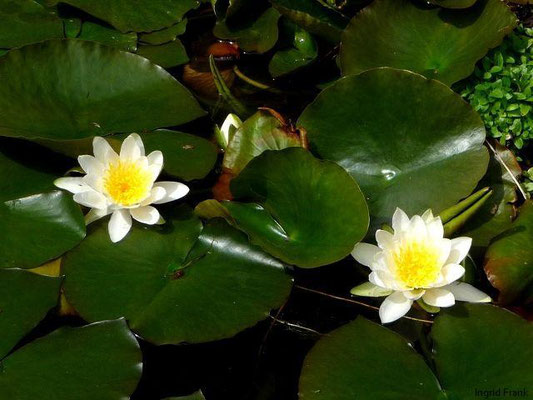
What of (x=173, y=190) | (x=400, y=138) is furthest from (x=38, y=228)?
(x=400, y=138)

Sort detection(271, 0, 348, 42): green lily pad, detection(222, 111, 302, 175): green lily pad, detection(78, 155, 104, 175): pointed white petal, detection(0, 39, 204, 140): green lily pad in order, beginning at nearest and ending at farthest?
detection(78, 155, 104, 175): pointed white petal → detection(222, 111, 302, 175): green lily pad → detection(0, 39, 204, 140): green lily pad → detection(271, 0, 348, 42): green lily pad

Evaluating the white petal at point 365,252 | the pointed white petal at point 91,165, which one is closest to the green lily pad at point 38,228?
the pointed white petal at point 91,165

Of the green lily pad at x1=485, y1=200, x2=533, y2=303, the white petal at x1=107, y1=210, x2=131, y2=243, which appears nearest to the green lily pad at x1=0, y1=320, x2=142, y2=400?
the white petal at x1=107, y1=210, x2=131, y2=243

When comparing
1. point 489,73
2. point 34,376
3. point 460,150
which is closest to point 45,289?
point 34,376

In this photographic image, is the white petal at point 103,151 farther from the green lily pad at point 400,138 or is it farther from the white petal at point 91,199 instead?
the green lily pad at point 400,138

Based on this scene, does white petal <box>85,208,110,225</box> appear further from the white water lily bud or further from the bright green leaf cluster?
the bright green leaf cluster
